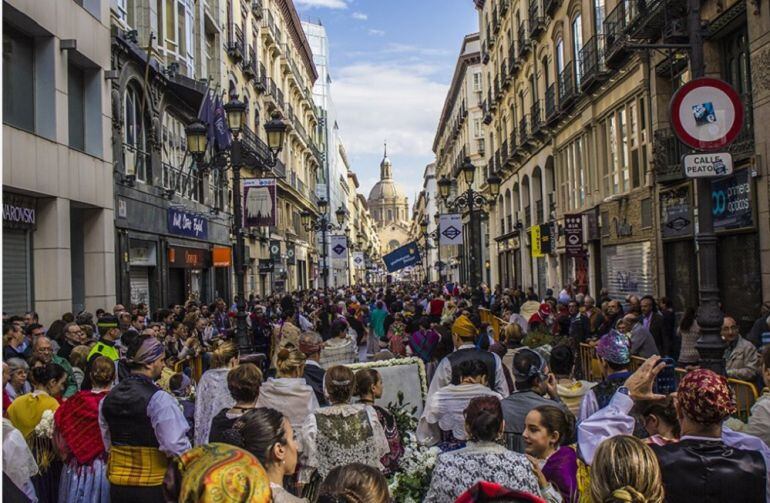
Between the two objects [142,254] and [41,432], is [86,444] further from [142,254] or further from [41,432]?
[142,254]

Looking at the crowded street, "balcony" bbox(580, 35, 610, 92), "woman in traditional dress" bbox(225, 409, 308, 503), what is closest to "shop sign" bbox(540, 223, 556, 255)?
the crowded street

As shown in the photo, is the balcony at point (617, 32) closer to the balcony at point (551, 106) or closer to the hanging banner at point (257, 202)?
the balcony at point (551, 106)

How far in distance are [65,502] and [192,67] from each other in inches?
902

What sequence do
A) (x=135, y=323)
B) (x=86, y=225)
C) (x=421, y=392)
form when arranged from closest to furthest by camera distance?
(x=421, y=392), (x=135, y=323), (x=86, y=225)

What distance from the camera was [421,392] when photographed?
778 centimetres

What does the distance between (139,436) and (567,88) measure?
941 inches

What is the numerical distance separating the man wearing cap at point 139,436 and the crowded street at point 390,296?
0.6 inches

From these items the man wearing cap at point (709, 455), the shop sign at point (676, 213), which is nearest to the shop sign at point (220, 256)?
the shop sign at point (676, 213)

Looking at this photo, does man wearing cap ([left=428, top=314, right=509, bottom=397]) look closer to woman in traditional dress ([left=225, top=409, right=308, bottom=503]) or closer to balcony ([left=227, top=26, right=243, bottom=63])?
woman in traditional dress ([left=225, top=409, right=308, bottom=503])

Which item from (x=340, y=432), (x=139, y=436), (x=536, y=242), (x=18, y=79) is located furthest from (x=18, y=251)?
(x=536, y=242)

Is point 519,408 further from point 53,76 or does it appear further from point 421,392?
point 53,76

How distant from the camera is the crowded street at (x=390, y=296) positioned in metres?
4.04

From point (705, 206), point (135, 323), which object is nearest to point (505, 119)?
point (135, 323)

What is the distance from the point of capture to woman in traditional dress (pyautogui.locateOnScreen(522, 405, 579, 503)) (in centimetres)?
426
